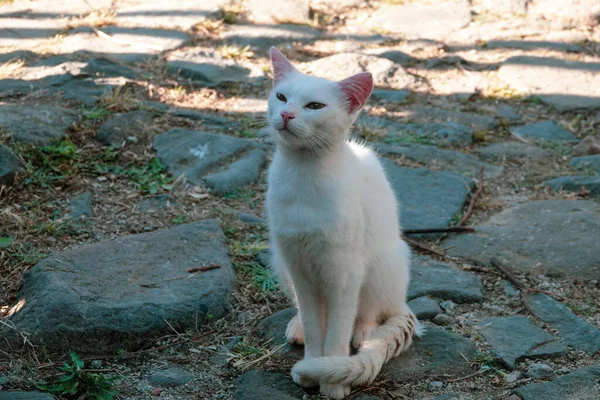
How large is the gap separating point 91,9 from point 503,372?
4.81 m

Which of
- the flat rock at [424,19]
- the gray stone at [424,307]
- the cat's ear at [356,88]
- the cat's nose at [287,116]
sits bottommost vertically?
the gray stone at [424,307]

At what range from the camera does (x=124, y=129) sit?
438 centimetres

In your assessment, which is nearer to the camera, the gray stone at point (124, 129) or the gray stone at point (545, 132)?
the gray stone at point (124, 129)

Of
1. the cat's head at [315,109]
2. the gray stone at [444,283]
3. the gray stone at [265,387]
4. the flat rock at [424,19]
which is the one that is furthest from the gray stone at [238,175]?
the flat rock at [424,19]

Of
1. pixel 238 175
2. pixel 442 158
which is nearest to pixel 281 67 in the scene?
pixel 238 175

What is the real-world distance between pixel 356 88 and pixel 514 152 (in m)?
2.47

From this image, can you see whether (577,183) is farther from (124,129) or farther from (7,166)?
(7,166)

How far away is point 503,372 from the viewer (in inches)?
109

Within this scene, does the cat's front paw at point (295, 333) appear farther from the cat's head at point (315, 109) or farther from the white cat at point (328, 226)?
the cat's head at point (315, 109)

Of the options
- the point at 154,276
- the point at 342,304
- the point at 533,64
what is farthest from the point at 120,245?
the point at 533,64

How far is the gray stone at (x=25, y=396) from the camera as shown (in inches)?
92.7

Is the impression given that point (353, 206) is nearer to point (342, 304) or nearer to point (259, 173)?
point (342, 304)

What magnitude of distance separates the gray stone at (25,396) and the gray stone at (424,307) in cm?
159

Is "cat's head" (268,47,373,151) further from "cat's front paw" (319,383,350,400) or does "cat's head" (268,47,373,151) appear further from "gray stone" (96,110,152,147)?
"gray stone" (96,110,152,147)
